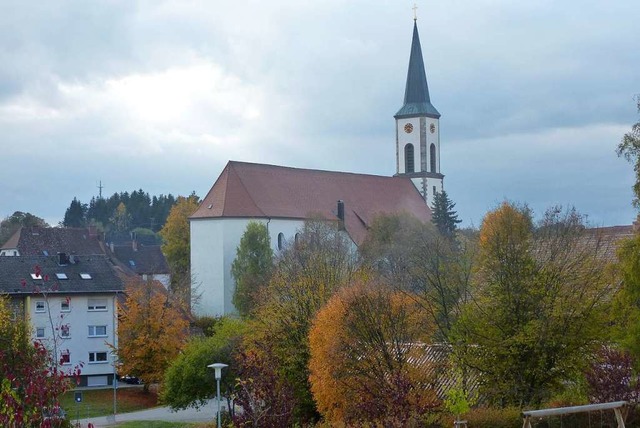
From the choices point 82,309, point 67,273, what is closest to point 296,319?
point 82,309

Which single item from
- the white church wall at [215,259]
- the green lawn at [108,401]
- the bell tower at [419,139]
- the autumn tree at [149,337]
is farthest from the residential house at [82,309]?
the bell tower at [419,139]

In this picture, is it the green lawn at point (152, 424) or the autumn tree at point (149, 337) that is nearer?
the green lawn at point (152, 424)

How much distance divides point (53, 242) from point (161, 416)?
2090 inches

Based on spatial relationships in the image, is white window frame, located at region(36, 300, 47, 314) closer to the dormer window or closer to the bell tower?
the dormer window

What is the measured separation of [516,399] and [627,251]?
5.10 m

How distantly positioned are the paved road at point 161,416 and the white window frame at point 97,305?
9.51 meters

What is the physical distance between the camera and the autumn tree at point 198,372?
4441 cm

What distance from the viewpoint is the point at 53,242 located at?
101 meters

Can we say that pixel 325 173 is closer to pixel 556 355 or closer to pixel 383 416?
pixel 556 355

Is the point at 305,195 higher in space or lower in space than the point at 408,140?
lower

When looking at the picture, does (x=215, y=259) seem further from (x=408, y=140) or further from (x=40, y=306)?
(x=408, y=140)

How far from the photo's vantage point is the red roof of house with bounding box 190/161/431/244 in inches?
3393

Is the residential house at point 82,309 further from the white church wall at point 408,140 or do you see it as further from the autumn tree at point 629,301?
the white church wall at point 408,140

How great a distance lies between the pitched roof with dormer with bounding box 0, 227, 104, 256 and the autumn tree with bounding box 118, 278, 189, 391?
138ft
